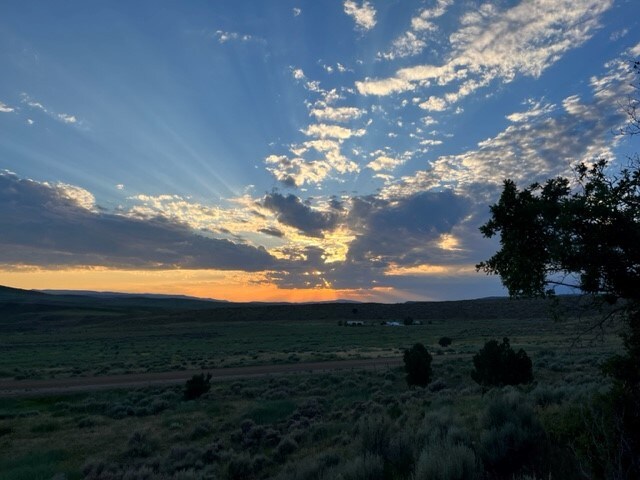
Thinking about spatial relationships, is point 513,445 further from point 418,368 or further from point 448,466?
point 418,368

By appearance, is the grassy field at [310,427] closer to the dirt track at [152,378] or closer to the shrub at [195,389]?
the shrub at [195,389]

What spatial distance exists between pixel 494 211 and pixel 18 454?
55.8ft

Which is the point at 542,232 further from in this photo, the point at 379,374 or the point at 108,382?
the point at 108,382

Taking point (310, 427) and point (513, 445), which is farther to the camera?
point (310, 427)

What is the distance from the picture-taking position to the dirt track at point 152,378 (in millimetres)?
27438

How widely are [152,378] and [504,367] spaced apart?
77.6ft

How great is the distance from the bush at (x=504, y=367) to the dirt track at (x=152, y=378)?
42.6 ft

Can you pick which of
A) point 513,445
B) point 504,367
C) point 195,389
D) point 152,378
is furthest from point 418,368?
point 152,378

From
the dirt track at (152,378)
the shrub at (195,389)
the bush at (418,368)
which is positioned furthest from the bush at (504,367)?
the shrub at (195,389)

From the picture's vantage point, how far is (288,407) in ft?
→ 65.2

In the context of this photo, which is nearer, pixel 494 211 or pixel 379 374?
pixel 494 211

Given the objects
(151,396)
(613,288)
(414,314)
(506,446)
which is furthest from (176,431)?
(414,314)

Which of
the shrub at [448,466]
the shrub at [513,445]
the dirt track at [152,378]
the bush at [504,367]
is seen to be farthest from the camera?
the dirt track at [152,378]

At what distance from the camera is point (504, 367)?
18938 mm
